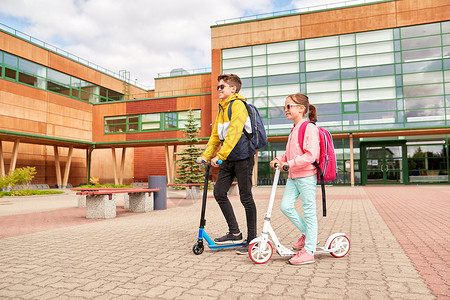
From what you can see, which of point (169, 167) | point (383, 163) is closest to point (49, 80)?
point (169, 167)

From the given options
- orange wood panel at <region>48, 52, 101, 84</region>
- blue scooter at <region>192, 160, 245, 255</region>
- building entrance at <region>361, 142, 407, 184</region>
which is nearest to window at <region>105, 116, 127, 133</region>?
orange wood panel at <region>48, 52, 101, 84</region>

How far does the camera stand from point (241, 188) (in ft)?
13.7

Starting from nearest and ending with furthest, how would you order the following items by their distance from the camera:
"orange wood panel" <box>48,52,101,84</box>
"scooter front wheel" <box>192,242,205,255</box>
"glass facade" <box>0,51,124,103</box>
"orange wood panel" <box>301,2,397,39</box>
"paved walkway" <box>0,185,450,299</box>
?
"paved walkway" <box>0,185,450,299</box>, "scooter front wheel" <box>192,242,205,255</box>, "glass facade" <box>0,51,124,103</box>, "orange wood panel" <box>301,2,397,39</box>, "orange wood panel" <box>48,52,101,84</box>

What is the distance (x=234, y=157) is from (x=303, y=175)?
84cm

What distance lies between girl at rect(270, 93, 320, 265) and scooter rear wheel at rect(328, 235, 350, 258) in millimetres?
392

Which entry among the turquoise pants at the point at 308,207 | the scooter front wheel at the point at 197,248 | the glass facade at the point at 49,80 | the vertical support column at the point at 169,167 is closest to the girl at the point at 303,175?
the turquoise pants at the point at 308,207

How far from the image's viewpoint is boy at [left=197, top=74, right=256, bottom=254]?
4000 millimetres

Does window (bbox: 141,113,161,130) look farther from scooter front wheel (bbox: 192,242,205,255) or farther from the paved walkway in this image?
scooter front wheel (bbox: 192,242,205,255)

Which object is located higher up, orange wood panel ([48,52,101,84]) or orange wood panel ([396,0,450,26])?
orange wood panel ([396,0,450,26])

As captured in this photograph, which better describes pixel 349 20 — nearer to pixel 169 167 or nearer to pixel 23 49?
pixel 169 167

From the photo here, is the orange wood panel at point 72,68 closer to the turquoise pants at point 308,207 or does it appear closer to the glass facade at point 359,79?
the glass facade at point 359,79

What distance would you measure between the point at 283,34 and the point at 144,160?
17.0 metres

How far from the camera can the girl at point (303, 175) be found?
358 centimetres

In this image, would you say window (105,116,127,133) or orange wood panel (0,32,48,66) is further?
window (105,116,127,133)
